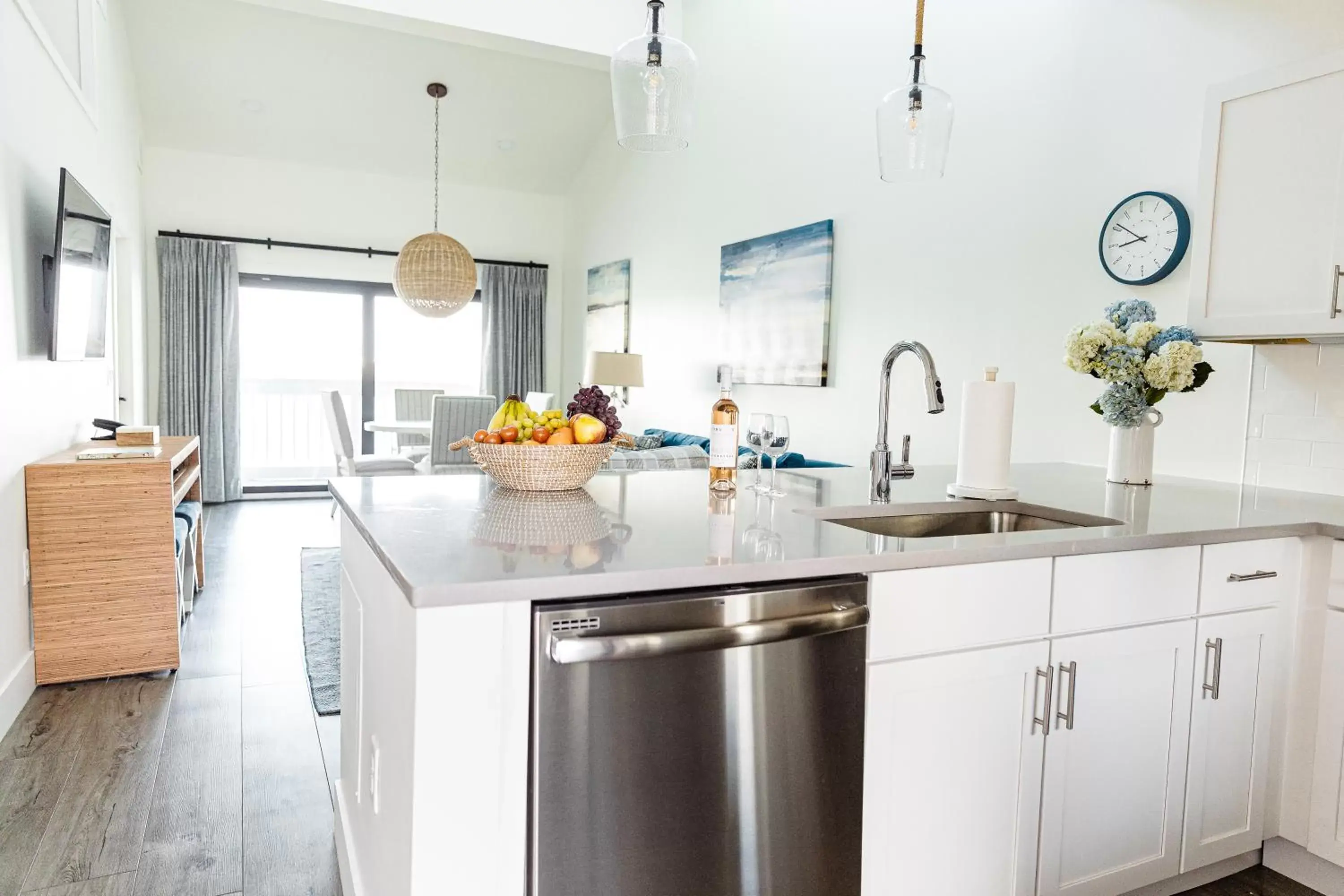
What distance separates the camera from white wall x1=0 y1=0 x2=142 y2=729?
8.84 ft

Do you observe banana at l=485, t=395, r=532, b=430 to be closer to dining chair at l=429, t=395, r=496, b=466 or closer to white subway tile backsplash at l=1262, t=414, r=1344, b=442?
white subway tile backsplash at l=1262, t=414, r=1344, b=442

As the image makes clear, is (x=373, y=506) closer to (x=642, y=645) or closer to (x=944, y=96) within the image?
(x=642, y=645)

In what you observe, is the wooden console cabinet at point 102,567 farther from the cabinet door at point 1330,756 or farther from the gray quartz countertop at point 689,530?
the cabinet door at point 1330,756

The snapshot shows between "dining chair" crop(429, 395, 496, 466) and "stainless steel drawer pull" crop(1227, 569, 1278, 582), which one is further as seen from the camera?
"dining chair" crop(429, 395, 496, 466)

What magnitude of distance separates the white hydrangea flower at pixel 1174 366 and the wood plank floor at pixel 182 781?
2.39 meters

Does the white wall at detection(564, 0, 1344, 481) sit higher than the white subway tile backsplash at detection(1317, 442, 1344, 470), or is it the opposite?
the white wall at detection(564, 0, 1344, 481)

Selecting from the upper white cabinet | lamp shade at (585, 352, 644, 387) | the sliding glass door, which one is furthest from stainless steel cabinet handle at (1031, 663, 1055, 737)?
the sliding glass door

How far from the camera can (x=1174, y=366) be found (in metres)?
2.21

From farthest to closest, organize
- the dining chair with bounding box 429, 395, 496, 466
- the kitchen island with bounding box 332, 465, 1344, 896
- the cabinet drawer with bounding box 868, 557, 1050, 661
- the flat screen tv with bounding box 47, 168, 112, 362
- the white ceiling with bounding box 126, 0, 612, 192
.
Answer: the white ceiling with bounding box 126, 0, 612, 192 → the dining chair with bounding box 429, 395, 496, 466 → the flat screen tv with bounding box 47, 168, 112, 362 → the cabinet drawer with bounding box 868, 557, 1050, 661 → the kitchen island with bounding box 332, 465, 1344, 896

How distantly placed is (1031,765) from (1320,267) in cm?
139

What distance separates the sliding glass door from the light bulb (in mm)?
6000

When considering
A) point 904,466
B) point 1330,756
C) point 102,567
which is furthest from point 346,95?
point 1330,756

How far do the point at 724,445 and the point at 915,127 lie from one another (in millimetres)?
969

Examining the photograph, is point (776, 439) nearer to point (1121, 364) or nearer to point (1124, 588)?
point (1124, 588)
